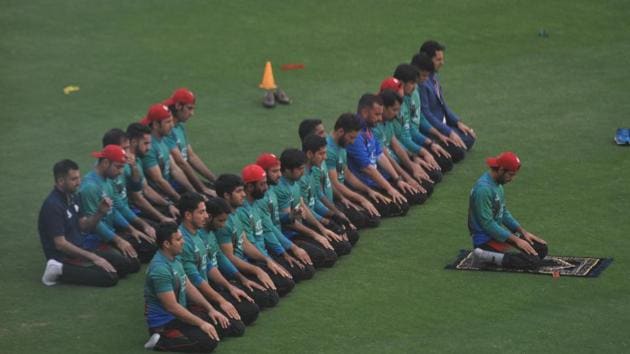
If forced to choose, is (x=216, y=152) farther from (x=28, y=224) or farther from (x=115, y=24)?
(x=115, y=24)

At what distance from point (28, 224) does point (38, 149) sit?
9.84 feet

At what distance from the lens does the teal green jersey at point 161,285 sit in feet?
40.6

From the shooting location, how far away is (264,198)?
47.1 feet

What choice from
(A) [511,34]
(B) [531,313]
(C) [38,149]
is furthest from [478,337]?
(A) [511,34]

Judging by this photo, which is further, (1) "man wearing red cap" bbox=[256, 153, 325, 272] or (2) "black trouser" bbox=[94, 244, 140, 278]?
(2) "black trouser" bbox=[94, 244, 140, 278]

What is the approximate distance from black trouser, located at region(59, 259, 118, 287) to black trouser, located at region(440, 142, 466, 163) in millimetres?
5529

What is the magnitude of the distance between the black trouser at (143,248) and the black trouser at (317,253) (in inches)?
58.8

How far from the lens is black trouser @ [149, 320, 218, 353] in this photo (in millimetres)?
12461

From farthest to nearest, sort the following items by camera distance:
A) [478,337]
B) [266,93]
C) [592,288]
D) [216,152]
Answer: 1. [266,93]
2. [216,152]
3. [592,288]
4. [478,337]

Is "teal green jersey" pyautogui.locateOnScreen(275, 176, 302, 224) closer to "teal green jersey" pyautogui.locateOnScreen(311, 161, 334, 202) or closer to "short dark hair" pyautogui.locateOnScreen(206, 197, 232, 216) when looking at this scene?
"teal green jersey" pyautogui.locateOnScreen(311, 161, 334, 202)

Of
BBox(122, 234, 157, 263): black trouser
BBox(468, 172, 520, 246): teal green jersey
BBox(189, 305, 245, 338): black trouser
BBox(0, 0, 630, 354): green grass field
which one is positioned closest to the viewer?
BBox(189, 305, 245, 338): black trouser

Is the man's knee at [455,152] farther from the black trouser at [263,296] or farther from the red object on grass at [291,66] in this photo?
the black trouser at [263,296]

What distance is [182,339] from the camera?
12.5m

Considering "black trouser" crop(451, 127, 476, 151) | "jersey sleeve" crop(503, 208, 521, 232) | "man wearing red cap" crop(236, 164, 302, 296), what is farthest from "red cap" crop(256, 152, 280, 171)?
"black trouser" crop(451, 127, 476, 151)
